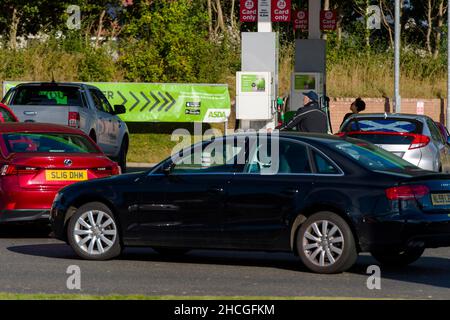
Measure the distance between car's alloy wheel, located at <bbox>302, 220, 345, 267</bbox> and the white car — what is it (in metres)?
11.3

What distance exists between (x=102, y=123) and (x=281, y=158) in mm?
12104

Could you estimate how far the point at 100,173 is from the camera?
16.3 m

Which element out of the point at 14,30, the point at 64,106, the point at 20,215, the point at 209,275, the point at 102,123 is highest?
the point at 14,30

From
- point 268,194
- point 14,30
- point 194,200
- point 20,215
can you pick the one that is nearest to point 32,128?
point 20,215

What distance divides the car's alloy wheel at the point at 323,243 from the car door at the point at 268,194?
27 cm

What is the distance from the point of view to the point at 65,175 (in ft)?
52.3

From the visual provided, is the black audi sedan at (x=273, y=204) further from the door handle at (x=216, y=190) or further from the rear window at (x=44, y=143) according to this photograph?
the rear window at (x=44, y=143)

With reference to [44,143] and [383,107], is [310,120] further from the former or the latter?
[383,107]

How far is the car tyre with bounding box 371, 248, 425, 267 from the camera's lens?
13.2 metres

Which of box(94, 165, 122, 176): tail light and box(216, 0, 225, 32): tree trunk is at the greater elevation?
box(216, 0, 225, 32): tree trunk

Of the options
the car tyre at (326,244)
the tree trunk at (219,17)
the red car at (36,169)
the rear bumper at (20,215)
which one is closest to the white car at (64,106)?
the red car at (36,169)

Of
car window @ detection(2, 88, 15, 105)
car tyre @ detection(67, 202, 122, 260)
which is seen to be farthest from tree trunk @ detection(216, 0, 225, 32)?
car tyre @ detection(67, 202, 122, 260)

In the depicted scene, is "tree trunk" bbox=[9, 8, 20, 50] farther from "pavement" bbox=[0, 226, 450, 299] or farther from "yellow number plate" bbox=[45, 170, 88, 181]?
"pavement" bbox=[0, 226, 450, 299]

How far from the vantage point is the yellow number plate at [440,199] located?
12.3 metres
